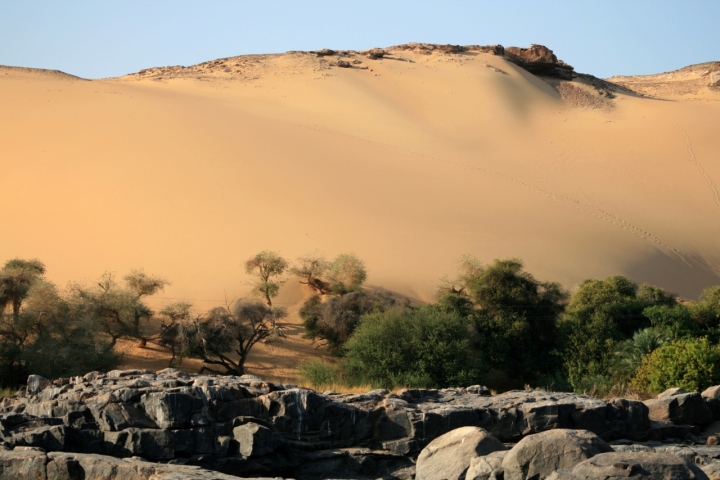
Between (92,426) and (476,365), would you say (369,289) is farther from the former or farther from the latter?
(92,426)

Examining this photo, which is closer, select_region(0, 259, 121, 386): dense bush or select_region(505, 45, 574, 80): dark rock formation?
select_region(0, 259, 121, 386): dense bush

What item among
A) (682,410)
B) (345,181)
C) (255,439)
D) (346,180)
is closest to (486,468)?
(255,439)

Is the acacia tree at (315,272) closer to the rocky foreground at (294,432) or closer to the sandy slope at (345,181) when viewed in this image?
the sandy slope at (345,181)

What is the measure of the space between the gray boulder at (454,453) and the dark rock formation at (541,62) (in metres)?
57.9

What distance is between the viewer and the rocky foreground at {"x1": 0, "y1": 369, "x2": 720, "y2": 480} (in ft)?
38.2

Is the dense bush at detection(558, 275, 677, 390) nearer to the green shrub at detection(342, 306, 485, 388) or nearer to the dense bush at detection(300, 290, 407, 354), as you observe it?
the green shrub at detection(342, 306, 485, 388)

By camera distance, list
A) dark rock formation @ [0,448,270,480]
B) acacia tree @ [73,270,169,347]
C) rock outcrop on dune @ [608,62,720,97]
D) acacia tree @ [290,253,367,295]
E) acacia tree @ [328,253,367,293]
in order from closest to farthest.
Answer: dark rock formation @ [0,448,270,480] < acacia tree @ [73,270,169,347] < acacia tree @ [328,253,367,293] < acacia tree @ [290,253,367,295] < rock outcrop on dune @ [608,62,720,97]

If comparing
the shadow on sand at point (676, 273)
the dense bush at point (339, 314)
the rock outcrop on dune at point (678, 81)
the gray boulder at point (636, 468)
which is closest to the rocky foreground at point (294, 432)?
the gray boulder at point (636, 468)

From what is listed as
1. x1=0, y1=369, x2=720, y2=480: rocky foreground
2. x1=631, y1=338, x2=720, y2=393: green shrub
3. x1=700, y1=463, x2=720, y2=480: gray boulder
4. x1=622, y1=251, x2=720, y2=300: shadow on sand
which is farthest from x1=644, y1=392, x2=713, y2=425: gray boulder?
x1=622, y1=251, x2=720, y2=300: shadow on sand

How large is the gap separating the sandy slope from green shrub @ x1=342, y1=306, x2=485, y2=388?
6.25m

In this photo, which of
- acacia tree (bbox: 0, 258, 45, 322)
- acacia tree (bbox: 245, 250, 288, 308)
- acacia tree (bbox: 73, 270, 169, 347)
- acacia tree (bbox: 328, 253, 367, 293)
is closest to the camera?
acacia tree (bbox: 0, 258, 45, 322)

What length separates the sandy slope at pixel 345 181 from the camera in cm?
3341

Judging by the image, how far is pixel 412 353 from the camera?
2438cm

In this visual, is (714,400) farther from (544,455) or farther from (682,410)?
Answer: (544,455)
